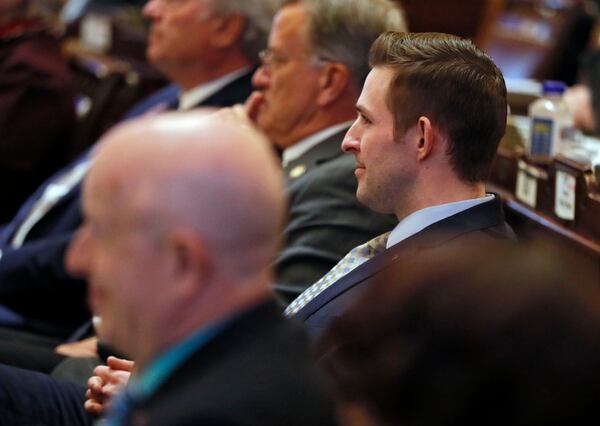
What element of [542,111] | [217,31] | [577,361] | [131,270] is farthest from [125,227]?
[217,31]

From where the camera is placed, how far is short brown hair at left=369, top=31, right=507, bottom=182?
1.89 meters

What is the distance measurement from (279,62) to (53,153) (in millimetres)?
1413

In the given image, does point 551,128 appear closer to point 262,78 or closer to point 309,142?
point 309,142

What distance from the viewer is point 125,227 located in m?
1.10

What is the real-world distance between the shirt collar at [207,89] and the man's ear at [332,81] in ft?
2.44

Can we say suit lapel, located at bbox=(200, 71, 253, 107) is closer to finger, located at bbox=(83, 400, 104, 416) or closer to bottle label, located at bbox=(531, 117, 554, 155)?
bottle label, located at bbox=(531, 117, 554, 155)

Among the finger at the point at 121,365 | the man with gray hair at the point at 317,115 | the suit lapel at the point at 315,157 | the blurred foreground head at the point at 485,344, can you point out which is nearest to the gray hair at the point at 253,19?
the man with gray hair at the point at 317,115

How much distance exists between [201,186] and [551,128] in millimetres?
1542

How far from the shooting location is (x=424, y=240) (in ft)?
6.06

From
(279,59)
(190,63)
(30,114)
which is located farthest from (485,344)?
(30,114)

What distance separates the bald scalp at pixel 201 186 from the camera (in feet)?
3.54

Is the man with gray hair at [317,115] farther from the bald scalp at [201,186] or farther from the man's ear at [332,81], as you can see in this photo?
the bald scalp at [201,186]

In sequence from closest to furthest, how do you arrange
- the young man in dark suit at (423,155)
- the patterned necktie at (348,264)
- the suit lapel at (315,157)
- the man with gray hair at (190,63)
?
the young man in dark suit at (423,155) < the patterned necktie at (348,264) < the suit lapel at (315,157) < the man with gray hair at (190,63)

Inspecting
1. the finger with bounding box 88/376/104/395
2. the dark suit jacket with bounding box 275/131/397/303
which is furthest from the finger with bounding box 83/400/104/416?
the dark suit jacket with bounding box 275/131/397/303
